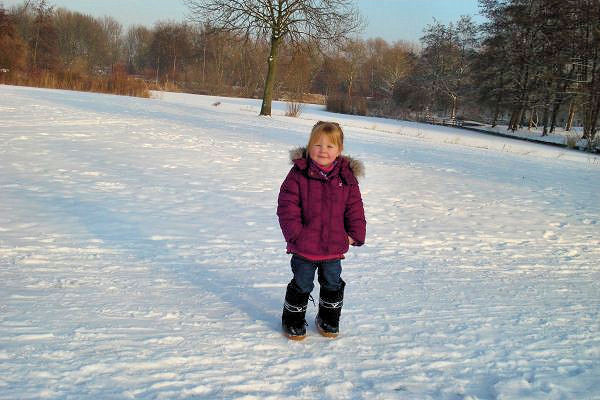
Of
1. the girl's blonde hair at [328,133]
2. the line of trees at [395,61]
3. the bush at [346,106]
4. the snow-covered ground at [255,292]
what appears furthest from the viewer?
the bush at [346,106]

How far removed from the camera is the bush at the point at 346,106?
42688 millimetres

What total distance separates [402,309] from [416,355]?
722mm

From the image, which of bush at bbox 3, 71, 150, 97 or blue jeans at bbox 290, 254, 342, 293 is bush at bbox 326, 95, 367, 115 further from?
blue jeans at bbox 290, 254, 342, 293

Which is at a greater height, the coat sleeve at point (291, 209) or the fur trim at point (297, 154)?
the fur trim at point (297, 154)

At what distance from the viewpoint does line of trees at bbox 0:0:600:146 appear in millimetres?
28328

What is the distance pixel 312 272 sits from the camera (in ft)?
10.1

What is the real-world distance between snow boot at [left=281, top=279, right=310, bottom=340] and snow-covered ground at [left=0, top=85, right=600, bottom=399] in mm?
93

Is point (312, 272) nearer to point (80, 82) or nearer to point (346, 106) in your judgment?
point (80, 82)

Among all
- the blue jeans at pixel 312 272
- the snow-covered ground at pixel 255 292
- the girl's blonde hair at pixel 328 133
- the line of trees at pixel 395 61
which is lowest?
the snow-covered ground at pixel 255 292

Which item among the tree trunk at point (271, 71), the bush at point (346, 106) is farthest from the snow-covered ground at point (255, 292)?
the bush at point (346, 106)

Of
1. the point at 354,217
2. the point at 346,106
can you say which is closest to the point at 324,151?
the point at 354,217

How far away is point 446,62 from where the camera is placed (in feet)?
165

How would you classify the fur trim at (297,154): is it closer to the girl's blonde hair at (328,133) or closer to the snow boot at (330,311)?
the girl's blonde hair at (328,133)

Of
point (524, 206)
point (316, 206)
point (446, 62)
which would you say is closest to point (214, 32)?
point (524, 206)
